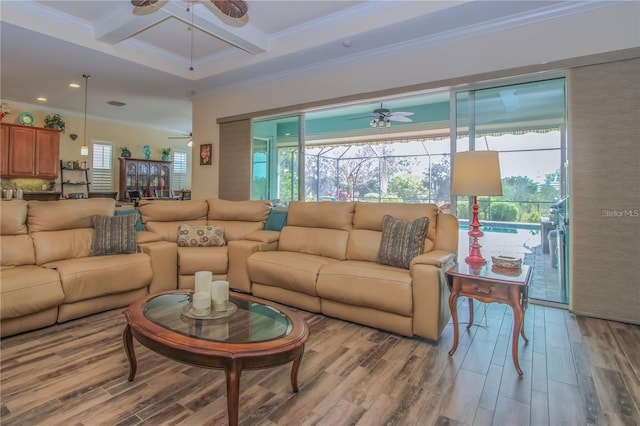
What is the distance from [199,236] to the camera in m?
4.07

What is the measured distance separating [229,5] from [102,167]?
7.13m

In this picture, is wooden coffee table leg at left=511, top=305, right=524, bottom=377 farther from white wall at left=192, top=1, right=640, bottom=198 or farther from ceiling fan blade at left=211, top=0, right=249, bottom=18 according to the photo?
ceiling fan blade at left=211, top=0, right=249, bottom=18

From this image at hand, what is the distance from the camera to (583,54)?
3129 millimetres

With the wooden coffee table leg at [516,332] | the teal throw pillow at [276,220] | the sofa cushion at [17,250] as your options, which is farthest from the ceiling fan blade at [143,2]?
the wooden coffee table leg at [516,332]

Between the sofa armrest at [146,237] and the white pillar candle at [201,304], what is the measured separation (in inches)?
79.0

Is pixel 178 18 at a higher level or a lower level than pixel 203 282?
higher

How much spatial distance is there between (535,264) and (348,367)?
2.59m

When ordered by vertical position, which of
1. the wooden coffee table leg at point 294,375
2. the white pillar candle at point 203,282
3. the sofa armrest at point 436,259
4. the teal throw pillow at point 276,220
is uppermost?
the teal throw pillow at point 276,220

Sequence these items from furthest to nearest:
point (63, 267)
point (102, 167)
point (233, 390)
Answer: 1. point (102, 167)
2. point (63, 267)
3. point (233, 390)

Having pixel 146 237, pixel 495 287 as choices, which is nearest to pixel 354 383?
pixel 495 287

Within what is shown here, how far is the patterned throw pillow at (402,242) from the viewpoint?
9.87ft

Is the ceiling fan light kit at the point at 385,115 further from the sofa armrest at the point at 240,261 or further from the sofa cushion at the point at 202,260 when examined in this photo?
the sofa cushion at the point at 202,260

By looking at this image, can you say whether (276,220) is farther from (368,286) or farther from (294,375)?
(294,375)

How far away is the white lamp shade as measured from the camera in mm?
2500
